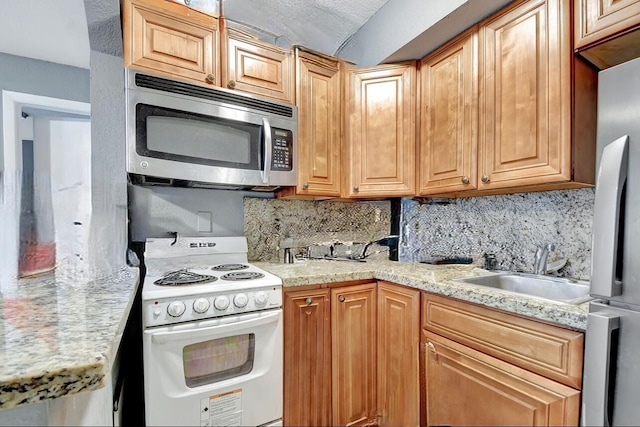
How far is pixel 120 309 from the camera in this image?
802 millimetres

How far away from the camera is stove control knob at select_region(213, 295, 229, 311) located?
3.90 ft

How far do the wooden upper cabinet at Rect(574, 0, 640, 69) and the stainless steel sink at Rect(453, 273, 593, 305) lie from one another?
0.86 meters

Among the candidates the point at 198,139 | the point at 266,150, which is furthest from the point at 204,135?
the point at 266,150

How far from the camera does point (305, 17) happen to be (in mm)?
1837

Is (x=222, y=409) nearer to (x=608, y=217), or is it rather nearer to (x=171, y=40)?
(x=608, y=217)

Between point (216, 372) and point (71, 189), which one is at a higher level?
point (71, 189)

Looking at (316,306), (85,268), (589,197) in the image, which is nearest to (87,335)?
(85,268)

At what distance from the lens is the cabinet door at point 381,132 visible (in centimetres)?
175

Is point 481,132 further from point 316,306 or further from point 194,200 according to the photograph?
point 194,200

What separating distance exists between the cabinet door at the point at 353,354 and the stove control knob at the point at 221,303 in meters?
0.50

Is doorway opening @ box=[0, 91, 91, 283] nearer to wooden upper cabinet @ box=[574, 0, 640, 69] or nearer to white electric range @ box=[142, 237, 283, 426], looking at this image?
white electric range @ box=[142, 237, 283, 426]

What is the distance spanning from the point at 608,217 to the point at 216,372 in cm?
137

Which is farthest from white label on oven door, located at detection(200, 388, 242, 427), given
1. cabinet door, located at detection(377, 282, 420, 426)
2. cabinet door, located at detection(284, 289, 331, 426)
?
cabinet door, located at detection(377, 282, 420, 426)

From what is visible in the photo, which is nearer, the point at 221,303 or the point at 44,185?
the point at 44,185
